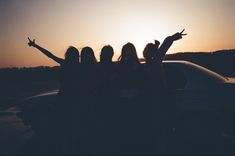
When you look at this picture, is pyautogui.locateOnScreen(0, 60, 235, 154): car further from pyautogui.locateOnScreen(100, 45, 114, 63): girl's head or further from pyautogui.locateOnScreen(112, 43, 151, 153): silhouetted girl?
pyautogui.locateOnScreen(100, 45, 114, 63): girl's head

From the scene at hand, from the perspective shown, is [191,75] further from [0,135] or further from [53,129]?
[0,135]

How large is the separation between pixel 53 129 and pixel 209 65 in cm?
3641

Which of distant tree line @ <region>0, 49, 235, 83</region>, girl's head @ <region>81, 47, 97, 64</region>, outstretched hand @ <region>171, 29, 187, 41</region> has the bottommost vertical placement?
distant tree line @ <region>0, 49, 235, 83</region>

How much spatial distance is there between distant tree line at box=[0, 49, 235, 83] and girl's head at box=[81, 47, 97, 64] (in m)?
31.8

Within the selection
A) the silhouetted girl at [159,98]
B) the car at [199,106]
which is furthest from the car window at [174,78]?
the silhouetted girl at [159,98]

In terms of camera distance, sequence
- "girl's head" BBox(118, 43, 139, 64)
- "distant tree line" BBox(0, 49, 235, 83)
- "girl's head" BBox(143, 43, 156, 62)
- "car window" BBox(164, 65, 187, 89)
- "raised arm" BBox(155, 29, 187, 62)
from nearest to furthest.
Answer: "raised arm" BBox(155, 29, 187, 62)
"girl's head" BBox(143, 43, 156, 62)
"girl's head" BBox(118, 43, 139, 64)
"car window" BBox(164, 65, 187, 89)
"distant tree line" BBox(0, 49, 235, 83)

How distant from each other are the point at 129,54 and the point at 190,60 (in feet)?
143

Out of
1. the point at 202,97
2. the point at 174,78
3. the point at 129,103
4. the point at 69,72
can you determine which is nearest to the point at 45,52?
the point at 69,72

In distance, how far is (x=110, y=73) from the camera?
24.1ft

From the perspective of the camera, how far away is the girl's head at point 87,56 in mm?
7129

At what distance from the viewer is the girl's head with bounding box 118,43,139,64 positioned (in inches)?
263

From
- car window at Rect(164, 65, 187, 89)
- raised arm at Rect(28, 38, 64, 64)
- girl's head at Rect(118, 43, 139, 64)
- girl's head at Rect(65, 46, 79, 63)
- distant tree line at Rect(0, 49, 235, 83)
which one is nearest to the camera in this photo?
Result: girl's head at Rect(118, 43, 139, 64)

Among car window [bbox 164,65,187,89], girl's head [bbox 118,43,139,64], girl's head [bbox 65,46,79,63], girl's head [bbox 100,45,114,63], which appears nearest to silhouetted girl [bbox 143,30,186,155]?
girl's head [bbox 118,43,139,64]

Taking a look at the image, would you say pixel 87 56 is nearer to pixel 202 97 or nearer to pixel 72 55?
pixel 72 55
